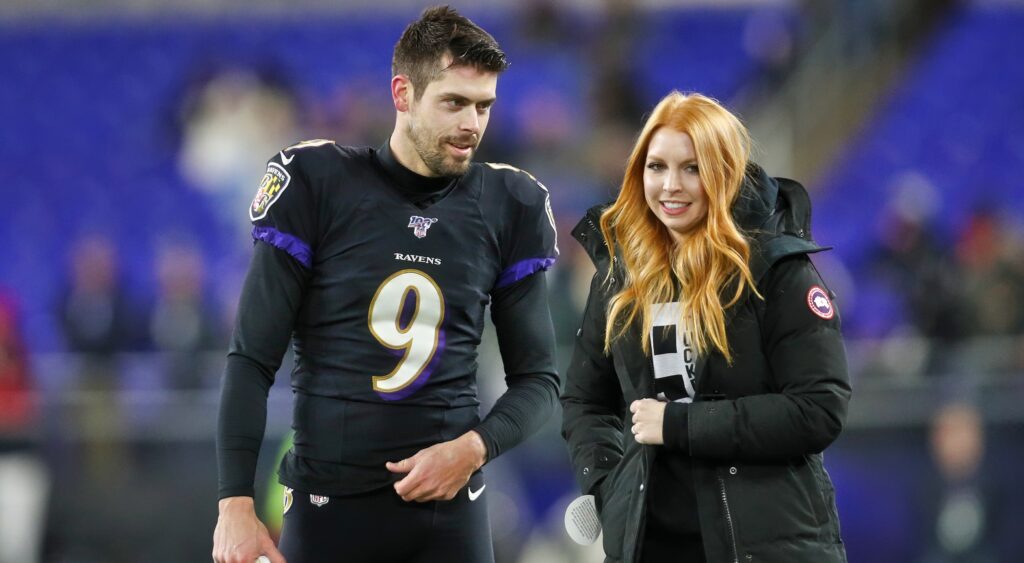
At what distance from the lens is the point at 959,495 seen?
625cm

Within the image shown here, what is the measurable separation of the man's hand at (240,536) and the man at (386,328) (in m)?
0.13

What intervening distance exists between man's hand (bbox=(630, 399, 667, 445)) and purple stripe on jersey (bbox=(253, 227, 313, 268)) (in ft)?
2.87

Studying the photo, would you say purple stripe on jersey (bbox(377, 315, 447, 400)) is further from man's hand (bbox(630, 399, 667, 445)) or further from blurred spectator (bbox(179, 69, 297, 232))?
blurred spectator (bbox(179, 69, 297, 232))

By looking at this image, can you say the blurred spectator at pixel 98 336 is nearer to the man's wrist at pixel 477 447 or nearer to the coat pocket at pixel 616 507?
the man's wrist at pixel 477 447

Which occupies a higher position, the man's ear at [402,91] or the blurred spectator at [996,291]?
the man's ear at [402,91]

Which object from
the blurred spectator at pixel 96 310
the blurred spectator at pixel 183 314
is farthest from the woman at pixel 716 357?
the blurred spectator at pixel 96 310

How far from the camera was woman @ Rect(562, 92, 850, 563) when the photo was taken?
2725mm

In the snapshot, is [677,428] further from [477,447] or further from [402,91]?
[402,91]

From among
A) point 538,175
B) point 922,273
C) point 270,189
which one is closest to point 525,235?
point 270,189

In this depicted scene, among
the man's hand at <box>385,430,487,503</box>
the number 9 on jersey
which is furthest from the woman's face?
the man's hand at <box>385,430,487,503</box>

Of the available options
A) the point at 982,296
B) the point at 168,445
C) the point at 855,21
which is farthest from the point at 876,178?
the point at 168,445

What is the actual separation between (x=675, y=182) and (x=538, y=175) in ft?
23.8

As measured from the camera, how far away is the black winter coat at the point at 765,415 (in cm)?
271

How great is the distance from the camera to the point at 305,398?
10.4ft
